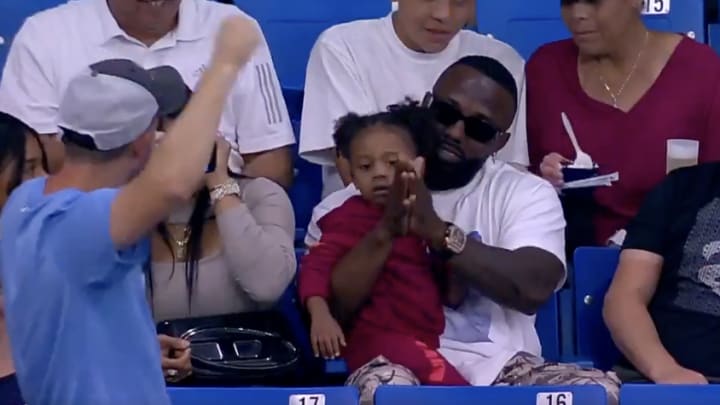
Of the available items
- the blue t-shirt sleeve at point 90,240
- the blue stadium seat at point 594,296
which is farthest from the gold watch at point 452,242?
the blue t-shirt sleeve at point 90,240

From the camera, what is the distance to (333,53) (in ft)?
12.0

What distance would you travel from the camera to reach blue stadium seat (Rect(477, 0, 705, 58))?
4.13 m

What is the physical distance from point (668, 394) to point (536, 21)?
1.57 meters

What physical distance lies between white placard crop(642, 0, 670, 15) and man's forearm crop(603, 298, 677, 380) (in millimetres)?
1260

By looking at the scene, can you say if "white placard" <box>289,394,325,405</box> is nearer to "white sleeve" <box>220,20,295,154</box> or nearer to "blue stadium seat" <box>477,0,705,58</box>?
"white sleeve" <box>220,20,295,154</box>

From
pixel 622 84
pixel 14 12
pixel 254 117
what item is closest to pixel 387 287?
pixel 254 117

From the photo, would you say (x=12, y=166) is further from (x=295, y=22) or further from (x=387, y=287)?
(x=295, y=22)

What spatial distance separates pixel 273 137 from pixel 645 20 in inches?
48.7

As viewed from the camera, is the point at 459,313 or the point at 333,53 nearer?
the point at 459,313

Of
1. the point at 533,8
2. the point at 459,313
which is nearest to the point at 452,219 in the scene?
the point at 459,313

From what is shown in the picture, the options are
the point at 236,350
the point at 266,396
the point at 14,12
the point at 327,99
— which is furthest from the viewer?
the point at 14,12

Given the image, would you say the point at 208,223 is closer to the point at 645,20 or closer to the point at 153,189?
the point at 153,189

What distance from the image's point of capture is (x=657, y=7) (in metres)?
4.19

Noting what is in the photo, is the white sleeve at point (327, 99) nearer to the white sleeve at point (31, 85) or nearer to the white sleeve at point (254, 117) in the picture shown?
the white sleeve at point (254, 117)
